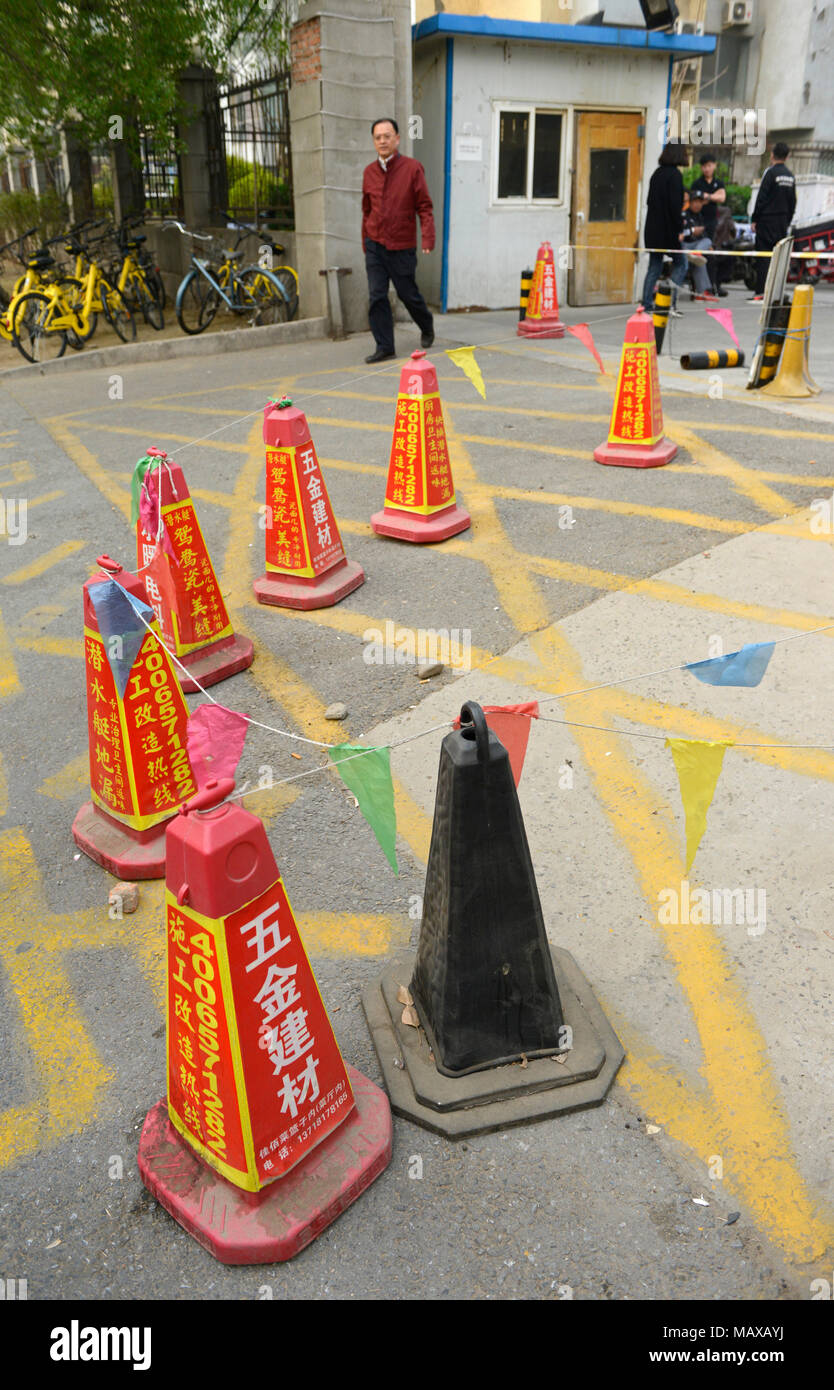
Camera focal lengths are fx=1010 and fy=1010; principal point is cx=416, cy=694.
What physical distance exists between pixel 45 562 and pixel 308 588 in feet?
6.47

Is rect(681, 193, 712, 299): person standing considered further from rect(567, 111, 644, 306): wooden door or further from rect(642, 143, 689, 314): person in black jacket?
rect(642, 143, 689, 314): person in black jacket

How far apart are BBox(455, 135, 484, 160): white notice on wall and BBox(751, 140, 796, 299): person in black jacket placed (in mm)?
3744

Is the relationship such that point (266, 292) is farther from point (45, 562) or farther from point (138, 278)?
point (45, 562)

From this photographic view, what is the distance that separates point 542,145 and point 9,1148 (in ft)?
49.1

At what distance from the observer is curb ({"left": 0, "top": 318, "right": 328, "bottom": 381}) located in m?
12.0

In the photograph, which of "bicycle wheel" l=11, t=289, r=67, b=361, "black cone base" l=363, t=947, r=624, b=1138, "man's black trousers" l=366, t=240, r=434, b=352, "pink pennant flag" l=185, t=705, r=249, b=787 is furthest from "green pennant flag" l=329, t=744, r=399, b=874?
"bicycle wheel" l=11, t=289, r=67, b=361

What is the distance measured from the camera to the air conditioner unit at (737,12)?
76.1ft

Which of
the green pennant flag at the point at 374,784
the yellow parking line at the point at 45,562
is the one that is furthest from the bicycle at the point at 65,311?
the green pennant flag at the point at 374,784

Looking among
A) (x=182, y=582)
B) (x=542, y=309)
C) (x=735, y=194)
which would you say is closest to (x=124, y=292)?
(x=542, y=309)

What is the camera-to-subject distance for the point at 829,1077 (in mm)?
2662

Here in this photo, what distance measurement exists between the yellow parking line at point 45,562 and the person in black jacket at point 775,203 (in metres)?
9.92

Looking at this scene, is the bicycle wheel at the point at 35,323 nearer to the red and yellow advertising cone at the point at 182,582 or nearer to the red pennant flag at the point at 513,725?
A: the red and yellow advertising cone at the point at 182,582

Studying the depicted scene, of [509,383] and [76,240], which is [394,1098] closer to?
[509,383]
